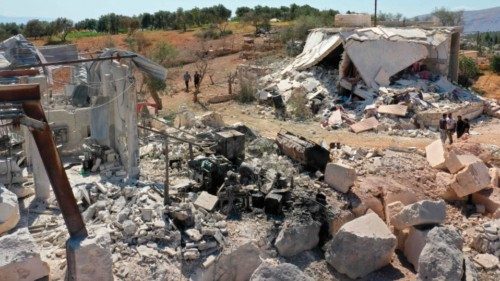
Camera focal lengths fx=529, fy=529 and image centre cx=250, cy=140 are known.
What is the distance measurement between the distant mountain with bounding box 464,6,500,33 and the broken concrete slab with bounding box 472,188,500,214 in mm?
87804

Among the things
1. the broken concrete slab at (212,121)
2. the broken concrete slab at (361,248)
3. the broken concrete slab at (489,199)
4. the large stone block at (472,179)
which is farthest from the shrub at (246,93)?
the broken concrete slab at (361,248)

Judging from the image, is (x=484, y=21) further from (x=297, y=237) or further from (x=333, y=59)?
(x=297, y=237)

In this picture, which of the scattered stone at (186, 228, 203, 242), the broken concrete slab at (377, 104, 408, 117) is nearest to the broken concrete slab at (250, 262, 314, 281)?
the scattered stone at (186, 228, 203, 242)

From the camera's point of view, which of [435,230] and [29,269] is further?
[435,230]

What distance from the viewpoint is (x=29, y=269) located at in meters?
6.79

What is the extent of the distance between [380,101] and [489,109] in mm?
3792

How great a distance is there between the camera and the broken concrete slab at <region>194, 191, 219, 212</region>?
9.17 meters

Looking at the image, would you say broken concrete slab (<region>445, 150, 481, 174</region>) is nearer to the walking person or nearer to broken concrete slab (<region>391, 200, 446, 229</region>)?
broken concrete slab (<region>391, 200, 446, 229</region>)

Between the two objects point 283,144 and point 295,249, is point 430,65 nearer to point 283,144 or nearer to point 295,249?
point 283,144

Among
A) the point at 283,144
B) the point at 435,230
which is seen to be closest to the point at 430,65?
the point at 283,144

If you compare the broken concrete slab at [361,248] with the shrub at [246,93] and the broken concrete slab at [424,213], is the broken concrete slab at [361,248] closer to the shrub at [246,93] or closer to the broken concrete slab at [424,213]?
the broken concrete slab at [424,213]

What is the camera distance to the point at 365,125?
16531mm

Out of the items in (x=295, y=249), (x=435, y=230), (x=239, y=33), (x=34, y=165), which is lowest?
(x=295, y=249)

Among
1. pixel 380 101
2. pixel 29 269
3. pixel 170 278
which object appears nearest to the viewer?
pixel 29 269
